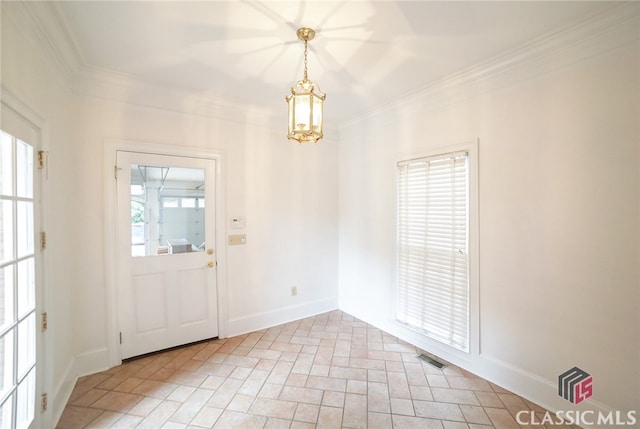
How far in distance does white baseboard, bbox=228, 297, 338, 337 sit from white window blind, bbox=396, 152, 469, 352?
1.12 meters

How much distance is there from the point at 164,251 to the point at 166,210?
0.41 m

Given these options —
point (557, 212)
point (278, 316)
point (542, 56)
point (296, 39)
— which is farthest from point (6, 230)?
point (542, 56)

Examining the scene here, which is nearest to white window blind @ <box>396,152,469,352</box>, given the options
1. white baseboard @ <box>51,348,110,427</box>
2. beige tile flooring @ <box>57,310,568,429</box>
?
beige tile flooring @ <box>57,310,568,429</box>

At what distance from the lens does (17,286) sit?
1.47 m

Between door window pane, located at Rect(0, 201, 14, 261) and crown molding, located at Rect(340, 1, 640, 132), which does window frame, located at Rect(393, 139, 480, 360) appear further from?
door window pane, located at Rect(0, 201, 14, 261)

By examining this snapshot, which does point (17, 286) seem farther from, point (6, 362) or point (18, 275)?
point (6, 362)

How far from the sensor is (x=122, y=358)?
2.55 metres

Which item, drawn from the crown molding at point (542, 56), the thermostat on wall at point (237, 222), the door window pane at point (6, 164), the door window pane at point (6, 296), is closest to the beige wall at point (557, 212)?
the crown molding at point (542, 56)

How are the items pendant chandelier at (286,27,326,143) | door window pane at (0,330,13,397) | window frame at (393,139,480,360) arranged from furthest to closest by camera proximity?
1. window frame at (393,139,480,360)
2. pendant chandelier at (286,27,326,143)
3. door window pane at (0,330,13,397)

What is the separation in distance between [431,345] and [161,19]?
3503mm

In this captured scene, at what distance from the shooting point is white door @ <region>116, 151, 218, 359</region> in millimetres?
2568

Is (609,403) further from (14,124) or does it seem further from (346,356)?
(14,124)

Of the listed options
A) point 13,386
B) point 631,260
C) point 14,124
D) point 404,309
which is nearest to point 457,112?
point 631,260

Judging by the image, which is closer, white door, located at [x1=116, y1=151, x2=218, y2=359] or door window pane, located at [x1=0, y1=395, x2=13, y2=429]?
door window pane, located at [x1=0, y1=395, x2=13, y2=429]
